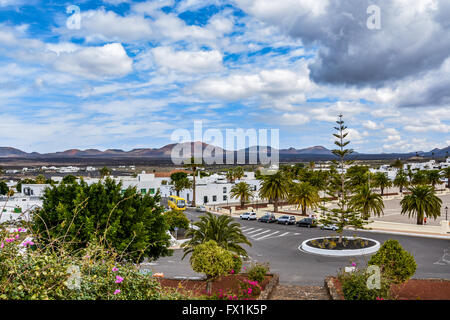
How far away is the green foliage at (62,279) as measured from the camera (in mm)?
4977

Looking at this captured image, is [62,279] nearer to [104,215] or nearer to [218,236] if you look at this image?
[104,215]

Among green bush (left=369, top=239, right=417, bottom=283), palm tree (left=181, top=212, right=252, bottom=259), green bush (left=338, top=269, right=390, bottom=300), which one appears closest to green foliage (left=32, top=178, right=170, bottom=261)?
palm tree (left=181, top=212, right=252, bottom=259)

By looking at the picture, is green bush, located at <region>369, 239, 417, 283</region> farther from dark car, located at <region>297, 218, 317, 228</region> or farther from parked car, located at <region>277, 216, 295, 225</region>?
parked car, located at <region>277, 216, 295, 225</region>

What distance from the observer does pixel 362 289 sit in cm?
1123

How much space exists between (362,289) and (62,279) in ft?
31.2

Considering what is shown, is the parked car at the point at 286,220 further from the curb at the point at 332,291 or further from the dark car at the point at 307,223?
the curb at the point at 332,291

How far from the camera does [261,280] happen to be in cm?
1555

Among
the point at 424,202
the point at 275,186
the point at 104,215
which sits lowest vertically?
the point at 424,202

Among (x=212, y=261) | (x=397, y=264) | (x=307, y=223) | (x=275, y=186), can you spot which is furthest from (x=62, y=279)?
(x=275, y=186)

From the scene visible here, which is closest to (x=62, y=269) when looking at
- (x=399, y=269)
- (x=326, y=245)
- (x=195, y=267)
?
(x=195, y=267)
